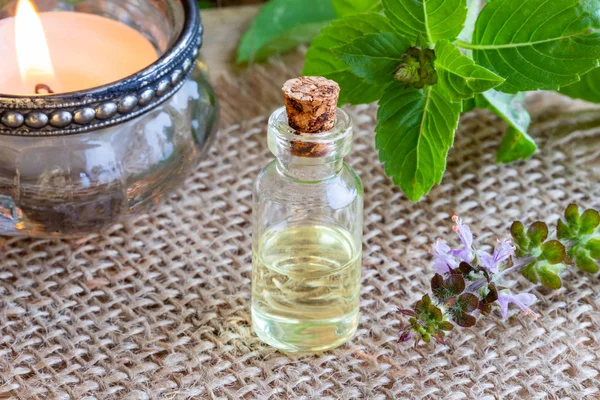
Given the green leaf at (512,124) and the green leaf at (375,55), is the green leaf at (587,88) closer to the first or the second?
the green leaf at (512,124)

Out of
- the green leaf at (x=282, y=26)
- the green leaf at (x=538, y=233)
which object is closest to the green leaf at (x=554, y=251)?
the green leaf at (x=538, y=233)

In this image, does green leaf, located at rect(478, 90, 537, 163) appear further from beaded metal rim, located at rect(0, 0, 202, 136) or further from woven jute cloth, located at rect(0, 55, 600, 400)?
beaded metal rim, located at rect(0, 0, 202, 136)

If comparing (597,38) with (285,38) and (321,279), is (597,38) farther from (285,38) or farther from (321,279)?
(285,38)

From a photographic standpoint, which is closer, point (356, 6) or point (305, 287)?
point (305, 287)

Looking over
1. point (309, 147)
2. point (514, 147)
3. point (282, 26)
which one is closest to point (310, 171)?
point (309, 147)

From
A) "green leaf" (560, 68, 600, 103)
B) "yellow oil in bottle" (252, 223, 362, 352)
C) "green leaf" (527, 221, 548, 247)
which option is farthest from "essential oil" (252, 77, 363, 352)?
"green leaf" (560, 68, 600, 103)

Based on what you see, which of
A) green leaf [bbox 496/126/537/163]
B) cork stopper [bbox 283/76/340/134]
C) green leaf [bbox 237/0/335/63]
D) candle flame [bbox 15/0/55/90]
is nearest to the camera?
cork stopper [bbox 283/76/340/134]

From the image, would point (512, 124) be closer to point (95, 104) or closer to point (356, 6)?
point (356, 6)

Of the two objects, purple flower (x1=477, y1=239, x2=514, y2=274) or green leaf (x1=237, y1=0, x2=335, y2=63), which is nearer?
purple flower (x1=477, y1=239, x2=514, y2=274)
